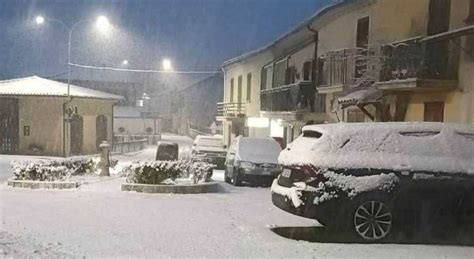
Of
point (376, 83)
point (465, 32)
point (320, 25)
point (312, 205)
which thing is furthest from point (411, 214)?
point (320, 25)

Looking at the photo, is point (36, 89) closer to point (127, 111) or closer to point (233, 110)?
point (233, 110)

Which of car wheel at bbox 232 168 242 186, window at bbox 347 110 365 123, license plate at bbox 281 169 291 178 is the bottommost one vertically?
car wheel at bbox 232 168 242 186

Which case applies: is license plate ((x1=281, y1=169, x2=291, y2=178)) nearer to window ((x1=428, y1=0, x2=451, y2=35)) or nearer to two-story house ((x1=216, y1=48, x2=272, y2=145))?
window ((x1=428, y1=0, x2=451, y2=35))

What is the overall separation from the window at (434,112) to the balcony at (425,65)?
720mm

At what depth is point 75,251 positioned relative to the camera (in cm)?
695

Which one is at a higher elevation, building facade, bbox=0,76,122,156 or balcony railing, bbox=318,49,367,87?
balcony railing, bbox=318,49,367,87

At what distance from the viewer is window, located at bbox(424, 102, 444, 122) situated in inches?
559

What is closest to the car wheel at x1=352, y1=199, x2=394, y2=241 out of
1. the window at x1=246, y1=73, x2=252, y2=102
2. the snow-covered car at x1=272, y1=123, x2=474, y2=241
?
the snow-covered car at x1=272, y1=123, x2=474, y2=241

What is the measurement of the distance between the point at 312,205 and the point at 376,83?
8.57 metres

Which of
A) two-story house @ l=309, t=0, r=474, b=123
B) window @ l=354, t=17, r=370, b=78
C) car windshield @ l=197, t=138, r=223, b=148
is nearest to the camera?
two-story house @ l=309, t=0, r=474, b=123

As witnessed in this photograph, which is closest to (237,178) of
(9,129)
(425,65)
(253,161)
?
(253,161)

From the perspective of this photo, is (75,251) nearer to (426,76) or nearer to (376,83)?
(426,76)

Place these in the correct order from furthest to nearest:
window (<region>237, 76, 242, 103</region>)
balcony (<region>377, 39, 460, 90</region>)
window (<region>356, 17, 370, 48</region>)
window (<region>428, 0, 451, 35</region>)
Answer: window (<region>237, 76, 242, 103</region>), window (<region>356, 17, 370, 48</region>), window (<region>428, 0, 451, 35</region>), balcony (<region>377, 39, 460, 90</region>)

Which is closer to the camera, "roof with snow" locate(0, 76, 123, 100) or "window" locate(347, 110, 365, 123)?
"window" locate(347, 110, 365, 123)
